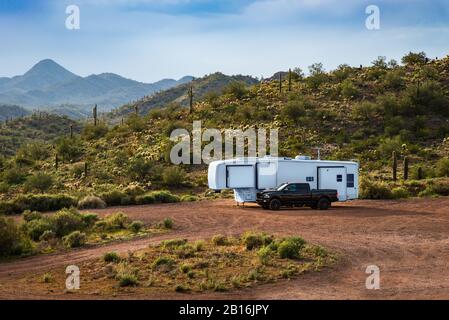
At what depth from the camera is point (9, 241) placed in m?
20.2

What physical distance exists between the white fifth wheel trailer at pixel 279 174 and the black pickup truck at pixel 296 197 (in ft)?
2.92

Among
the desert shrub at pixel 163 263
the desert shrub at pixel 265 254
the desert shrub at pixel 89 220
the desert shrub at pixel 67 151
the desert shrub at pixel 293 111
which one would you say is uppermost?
the desert shrub at pixel 293 111

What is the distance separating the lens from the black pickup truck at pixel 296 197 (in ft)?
104

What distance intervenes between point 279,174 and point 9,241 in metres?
16.4

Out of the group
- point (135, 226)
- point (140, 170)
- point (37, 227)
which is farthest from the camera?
point (140, 170)

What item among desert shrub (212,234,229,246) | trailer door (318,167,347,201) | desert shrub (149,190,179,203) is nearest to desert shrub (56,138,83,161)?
desert shrub (149,190,179,203)

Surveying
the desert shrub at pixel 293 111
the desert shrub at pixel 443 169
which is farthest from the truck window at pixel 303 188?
the desert shrub at pixel 293 111

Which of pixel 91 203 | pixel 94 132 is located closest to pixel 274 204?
pixel 91 203

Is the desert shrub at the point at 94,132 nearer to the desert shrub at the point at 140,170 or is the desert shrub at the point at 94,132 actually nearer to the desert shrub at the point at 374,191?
the desert shrub at the point at 140,170

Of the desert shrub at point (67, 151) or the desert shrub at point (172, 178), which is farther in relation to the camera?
the desert shrub at point (67, 151)

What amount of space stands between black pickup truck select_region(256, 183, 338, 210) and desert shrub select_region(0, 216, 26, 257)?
14.6 m

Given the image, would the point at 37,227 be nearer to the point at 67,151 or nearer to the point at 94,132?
the point at 67,151

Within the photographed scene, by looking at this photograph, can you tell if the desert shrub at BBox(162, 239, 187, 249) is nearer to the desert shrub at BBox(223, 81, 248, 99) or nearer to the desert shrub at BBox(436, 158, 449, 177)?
the desert shrub at BBox(436, 158, 449, 177)
